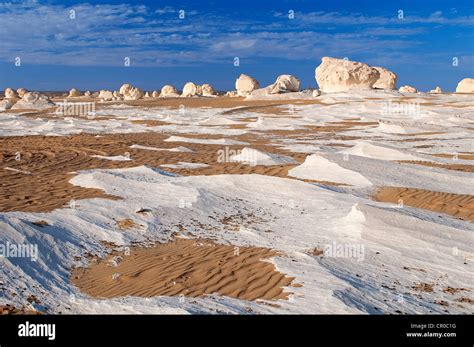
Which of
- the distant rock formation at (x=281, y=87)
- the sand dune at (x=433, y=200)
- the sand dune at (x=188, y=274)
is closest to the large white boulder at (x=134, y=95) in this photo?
the distant rock formation at (x=281, y=87)

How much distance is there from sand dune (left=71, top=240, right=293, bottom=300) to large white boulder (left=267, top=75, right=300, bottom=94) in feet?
155

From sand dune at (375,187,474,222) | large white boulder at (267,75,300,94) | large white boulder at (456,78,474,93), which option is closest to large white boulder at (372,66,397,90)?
large white boulder at (267,75,300,94)

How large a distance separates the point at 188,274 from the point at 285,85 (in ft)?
168

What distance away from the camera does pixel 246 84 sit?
6288cm

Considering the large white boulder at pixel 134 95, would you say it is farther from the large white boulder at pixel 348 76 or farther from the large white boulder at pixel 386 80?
the large white boulder at pixel 386 80

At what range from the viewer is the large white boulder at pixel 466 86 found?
63.0 m

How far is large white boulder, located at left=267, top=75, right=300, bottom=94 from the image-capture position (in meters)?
53.4

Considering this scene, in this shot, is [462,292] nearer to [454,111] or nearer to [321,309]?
[321,309]

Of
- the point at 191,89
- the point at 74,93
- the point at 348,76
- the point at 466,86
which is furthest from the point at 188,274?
the point at 74,93

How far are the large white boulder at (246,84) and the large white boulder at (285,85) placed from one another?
240 inches

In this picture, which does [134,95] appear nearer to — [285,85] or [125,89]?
[125,89]

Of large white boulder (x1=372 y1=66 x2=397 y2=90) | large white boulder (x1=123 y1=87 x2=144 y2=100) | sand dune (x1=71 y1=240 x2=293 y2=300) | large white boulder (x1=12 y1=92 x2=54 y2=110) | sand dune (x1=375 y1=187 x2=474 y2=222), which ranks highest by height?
large white boulder (x1=372 y1=66 x2=397 y2=90)

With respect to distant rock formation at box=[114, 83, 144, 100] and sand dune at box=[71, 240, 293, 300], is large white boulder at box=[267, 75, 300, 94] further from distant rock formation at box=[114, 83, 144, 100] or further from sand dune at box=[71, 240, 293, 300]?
sand dune at box=[71, 240, 293, 300]
